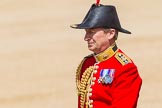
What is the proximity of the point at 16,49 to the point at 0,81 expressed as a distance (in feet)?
2.73

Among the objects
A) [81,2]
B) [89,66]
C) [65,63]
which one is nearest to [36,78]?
[65,63]

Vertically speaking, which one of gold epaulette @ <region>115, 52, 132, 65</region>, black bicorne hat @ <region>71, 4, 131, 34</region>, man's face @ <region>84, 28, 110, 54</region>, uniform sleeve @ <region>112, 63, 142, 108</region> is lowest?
uniform sleeve @ <region>112, 63, 142, 108</region>

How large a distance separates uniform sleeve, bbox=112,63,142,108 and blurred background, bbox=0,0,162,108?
342 centimetres

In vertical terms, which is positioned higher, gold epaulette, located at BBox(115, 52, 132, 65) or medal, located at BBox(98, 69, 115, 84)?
gold epaulette, located at BBox(115, 52, 132, 65)

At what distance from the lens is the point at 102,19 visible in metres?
→ 4.45

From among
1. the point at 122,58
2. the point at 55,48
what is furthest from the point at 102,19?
the point at 55,48

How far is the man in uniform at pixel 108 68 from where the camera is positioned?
4391mm

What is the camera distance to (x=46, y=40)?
9.51m

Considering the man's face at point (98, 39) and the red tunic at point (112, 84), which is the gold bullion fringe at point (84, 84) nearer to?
the red tunic at point (112, 84)

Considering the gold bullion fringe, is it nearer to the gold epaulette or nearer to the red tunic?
the red tunic

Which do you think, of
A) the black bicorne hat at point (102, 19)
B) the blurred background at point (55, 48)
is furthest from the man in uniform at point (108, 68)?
the blurred background at point (55, 48)

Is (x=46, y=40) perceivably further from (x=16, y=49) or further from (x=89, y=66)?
(x=89, y=66)

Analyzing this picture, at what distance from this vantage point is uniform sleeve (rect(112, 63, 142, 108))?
4379 millimetres

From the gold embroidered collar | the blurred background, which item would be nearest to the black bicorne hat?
the gold embroidered collar
